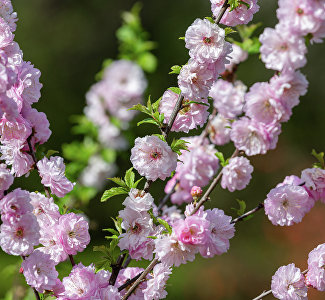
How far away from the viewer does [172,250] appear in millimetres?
887

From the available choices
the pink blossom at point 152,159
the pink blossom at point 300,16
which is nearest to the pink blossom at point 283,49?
the pink blossom at point 300,16

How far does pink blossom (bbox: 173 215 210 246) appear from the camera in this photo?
2.82 ft

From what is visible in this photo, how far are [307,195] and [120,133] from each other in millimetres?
1469

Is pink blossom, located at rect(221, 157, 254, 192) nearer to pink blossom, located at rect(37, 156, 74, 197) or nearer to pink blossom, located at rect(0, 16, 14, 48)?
pink blossom, located at rect(37, 156, 74, 197)

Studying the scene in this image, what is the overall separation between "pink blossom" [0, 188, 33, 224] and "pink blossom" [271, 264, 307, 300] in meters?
0.51

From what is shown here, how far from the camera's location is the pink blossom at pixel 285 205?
42.1 inches

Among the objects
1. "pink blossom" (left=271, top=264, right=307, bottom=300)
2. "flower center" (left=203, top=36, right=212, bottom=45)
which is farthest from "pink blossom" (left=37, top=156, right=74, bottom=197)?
"pink blossom" (left=271, top=264, right=307, bottom=300)

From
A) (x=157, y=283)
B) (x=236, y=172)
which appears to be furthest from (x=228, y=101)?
(x=157, y=283)

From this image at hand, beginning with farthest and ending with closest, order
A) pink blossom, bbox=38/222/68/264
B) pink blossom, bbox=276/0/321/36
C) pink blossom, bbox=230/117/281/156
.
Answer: pink blossom, bbox=230/117/281/156 < pink blossom, bbox=38/222/68/264 < pink blossom, bbox=276/0/321/36

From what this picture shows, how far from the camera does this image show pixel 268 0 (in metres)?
5.75

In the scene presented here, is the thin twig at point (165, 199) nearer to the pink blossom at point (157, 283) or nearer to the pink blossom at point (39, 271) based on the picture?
the pink blossom at point (157, 283)

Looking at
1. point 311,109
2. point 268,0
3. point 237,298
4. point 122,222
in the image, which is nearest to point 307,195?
point 122,222

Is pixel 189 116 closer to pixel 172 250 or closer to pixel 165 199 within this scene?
pixel 172 250

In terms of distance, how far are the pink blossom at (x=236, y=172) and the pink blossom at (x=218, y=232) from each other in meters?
0.30
